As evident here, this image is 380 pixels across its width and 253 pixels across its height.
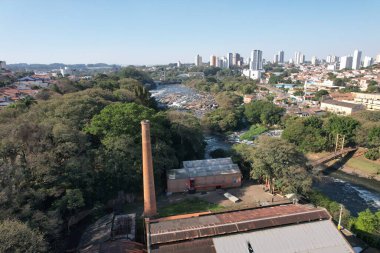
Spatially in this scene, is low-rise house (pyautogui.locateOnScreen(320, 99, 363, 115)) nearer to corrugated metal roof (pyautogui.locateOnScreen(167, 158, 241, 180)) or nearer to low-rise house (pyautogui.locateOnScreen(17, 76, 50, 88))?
corrugated metal roof (pyautogui.locateOnScreen(167, 158, 241, 180))

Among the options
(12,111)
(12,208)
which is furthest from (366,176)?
(12,111)

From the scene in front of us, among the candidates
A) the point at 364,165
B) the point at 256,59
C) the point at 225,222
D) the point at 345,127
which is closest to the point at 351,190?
the point at 364,165

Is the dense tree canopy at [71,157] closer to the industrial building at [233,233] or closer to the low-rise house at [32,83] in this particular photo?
the industrial building at [233,233]

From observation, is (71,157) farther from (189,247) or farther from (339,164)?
(339,164)

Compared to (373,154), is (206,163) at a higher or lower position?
higher

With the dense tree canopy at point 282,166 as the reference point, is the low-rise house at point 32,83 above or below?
above

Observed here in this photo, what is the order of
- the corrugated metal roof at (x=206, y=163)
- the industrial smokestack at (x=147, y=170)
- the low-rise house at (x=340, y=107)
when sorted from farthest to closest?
the low-rise house at (x=340, y=107) → the corrugated metal roof at (x=206, y=163) → the industrial smokestack at (x=147, y=170)

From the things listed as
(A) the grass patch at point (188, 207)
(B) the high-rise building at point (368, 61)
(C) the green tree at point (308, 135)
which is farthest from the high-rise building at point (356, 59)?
(A) the grass patch at point (188, 207)
